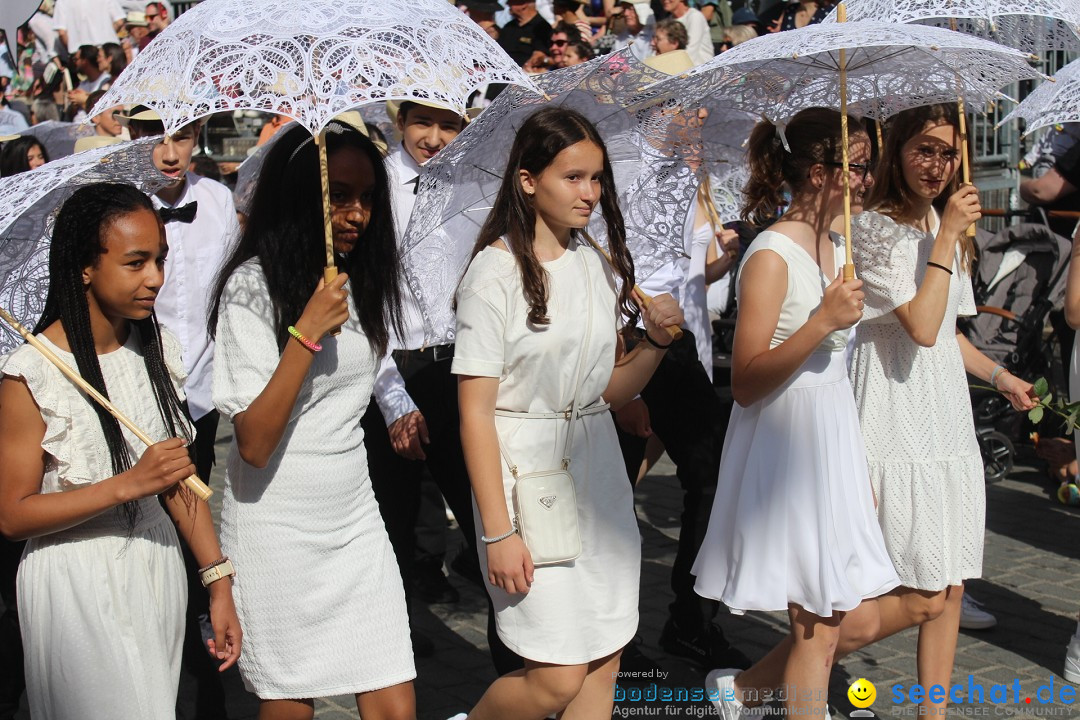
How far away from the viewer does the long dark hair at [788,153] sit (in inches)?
149

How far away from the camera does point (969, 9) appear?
396cm

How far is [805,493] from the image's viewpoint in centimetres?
371

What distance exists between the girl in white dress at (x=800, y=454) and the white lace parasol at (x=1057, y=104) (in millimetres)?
1250

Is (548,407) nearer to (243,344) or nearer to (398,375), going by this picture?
(243,344)

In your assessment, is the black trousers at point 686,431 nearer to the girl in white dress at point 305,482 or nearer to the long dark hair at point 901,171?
the long dark hair at point 901,171

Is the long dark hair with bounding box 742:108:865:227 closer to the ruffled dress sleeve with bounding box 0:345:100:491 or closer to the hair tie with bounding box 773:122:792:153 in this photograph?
the hair tie with bounding box 773:122:792:153

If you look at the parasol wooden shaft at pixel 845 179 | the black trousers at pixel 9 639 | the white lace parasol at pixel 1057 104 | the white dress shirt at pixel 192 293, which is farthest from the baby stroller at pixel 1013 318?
the black trousers at pixel 9 639

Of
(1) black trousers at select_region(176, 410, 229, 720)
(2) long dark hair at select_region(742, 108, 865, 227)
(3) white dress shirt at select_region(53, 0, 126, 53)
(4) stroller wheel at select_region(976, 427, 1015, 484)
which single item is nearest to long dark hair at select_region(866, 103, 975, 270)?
(2) long dark hair at select_region(742, 108, 865, 227)

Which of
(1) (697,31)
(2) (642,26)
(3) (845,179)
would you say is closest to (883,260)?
(3) (845,179)

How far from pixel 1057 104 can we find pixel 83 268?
360cm

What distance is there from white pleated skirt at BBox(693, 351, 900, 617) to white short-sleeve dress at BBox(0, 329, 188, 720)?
1692 mm

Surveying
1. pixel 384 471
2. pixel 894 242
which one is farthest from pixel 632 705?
pixel 894 242

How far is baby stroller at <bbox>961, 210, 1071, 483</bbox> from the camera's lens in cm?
792

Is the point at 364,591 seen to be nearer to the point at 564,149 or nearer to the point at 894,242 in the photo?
the point at 564,149
